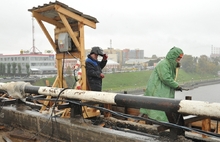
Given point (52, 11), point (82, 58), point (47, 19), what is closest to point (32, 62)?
point (47, 19)

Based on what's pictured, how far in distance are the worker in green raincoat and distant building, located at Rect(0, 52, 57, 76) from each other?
55446mm

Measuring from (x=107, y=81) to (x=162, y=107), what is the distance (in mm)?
48280

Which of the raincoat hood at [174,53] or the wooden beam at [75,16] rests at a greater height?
the wooden beam at [75,16]

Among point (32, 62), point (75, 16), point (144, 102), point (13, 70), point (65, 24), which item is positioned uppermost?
point (75, 16)

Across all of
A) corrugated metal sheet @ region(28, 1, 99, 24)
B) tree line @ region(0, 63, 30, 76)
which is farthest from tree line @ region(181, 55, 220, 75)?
tree line @ region(0, 63, 30, 76)

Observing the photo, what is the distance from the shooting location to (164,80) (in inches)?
161

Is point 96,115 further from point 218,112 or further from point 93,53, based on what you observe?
point 218,112

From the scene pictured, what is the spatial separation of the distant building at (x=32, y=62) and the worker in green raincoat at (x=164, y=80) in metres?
55.4

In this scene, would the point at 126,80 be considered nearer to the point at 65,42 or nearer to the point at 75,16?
the point at 65,42

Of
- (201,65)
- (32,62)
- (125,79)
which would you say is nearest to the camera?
(201,65)

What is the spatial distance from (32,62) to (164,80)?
2410 inches

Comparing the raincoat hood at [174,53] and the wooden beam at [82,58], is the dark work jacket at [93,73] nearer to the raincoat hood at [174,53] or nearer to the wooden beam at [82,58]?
the wooden beam at [82,58]

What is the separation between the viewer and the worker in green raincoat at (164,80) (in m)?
4.08

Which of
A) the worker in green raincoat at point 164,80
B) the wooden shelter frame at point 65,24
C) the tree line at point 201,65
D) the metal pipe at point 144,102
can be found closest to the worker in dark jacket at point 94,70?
the wooden shelter frame at point 65,24
